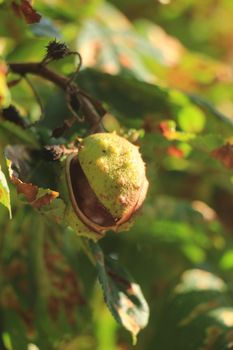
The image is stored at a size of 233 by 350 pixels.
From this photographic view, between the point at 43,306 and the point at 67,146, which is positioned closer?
the point at 67,146

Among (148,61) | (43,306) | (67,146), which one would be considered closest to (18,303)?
(43,306)

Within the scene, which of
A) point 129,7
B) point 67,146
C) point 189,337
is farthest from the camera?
point 129,7

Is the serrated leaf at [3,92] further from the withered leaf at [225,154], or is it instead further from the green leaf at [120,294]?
the withered leaf at [225,154]

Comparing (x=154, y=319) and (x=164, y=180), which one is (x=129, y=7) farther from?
(x=154, y=319)

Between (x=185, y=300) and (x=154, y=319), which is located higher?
(x=185, y=300)

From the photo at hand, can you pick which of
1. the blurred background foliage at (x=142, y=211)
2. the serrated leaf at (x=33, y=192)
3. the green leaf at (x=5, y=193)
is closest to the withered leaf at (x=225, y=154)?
the blurred background foliage at (x=142, y=211)

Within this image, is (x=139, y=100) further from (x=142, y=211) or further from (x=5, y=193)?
(x=5, y=193)

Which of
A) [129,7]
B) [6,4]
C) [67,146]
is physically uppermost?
[6,4]

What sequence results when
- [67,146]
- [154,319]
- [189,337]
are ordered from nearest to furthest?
[67,146] → [189,337] → [154,319]

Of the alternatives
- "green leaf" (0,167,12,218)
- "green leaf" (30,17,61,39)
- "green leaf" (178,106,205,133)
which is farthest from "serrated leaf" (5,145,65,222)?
"green leaf" (178,106,205,133)
